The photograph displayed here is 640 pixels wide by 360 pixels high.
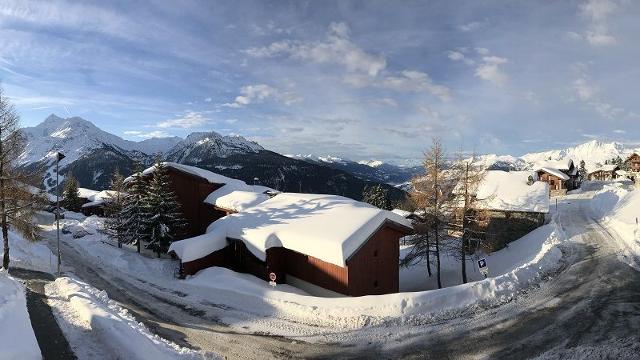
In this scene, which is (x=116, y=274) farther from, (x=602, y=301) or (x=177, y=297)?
(x=602, y=301)

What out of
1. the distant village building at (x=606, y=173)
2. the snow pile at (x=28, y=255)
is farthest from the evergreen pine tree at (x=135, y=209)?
the distant village building at (x=606, y=173)

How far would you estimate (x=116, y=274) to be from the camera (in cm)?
2797

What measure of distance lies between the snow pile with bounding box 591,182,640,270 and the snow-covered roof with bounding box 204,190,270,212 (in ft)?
83.4

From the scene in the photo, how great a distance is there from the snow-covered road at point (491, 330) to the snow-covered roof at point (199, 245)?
4.29 metres

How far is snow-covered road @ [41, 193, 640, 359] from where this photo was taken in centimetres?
1390

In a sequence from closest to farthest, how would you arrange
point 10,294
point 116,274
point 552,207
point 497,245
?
point 10,294
point 116,274
point 497,245
point 552,207

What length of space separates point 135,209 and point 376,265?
74.2ft

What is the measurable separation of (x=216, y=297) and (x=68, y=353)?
9.50 metres

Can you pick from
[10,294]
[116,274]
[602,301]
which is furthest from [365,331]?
[116,274]

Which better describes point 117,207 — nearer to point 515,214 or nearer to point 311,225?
point 311,225

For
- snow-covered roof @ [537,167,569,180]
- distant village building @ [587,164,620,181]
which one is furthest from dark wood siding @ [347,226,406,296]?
distant village building @ [587,164,620,181]

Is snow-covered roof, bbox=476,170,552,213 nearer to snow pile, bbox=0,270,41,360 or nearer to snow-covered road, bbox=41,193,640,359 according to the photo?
snow-covered road, bbox=41,193,640,359

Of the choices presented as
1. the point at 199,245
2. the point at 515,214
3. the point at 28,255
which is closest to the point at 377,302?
the point at 199,245

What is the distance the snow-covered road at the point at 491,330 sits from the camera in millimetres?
13898
